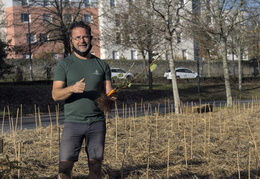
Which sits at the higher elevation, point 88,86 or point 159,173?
point 88,86

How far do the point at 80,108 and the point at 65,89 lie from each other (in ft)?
0.80

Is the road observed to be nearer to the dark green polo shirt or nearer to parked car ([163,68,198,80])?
the dark green polo shirt

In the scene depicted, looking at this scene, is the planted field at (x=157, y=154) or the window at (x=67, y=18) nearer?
the planted field at (x=157, y=154)

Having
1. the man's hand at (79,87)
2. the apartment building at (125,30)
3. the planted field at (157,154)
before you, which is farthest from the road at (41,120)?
the man's hand at (79,87)

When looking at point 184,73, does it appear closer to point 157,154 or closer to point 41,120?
point 41,120

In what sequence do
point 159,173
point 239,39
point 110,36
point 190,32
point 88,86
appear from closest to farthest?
point 88,86, point 159,173, point 190,32, point 110,36, point 239,39

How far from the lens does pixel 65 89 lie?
13.4 feet

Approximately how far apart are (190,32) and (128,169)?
36.4 ft

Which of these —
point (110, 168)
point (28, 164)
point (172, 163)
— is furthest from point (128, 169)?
point (28, 164)

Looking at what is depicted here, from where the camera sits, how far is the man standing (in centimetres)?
422

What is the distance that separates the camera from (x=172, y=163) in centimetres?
687

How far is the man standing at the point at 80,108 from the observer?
13.8 feet

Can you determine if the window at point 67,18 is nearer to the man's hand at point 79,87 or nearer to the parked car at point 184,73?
the parked car at point 184,73

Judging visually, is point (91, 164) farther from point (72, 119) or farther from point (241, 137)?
point (241, 137)
